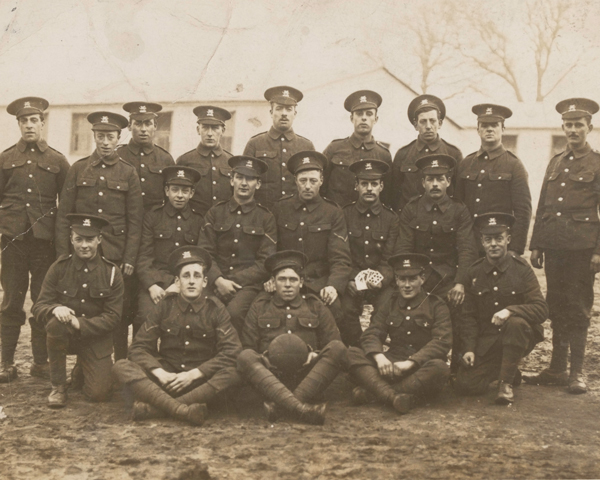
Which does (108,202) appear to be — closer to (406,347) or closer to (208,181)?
(208,181)

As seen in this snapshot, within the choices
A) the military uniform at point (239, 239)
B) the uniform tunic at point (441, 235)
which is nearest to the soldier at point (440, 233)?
the uniform tunic at point (441, 235)

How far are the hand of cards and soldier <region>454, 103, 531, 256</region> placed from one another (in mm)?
961

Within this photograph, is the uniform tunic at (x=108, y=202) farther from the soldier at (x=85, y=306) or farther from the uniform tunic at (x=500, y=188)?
the uniform tunic at (x=500, y=188)

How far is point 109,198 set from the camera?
18.5 feet

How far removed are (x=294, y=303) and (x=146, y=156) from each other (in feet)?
6.77

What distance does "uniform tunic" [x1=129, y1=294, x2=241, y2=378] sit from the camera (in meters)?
4.89

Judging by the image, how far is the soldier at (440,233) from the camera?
18.3ft

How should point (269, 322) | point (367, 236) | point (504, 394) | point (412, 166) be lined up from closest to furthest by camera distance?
point (504, 394)
point (269, 322)
point (367, 236)
point (412, 166)

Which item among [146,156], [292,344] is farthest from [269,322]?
[146,156]

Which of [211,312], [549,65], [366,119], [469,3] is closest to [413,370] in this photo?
[211,312]

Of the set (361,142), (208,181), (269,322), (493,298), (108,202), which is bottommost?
(269,322)

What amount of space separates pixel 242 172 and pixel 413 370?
217cm

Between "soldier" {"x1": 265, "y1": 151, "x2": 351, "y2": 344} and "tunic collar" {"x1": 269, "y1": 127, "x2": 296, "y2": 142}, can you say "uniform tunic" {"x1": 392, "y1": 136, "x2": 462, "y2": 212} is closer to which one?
"soldier" {"x1": 265, "y1": 151, "x2": 351, "y2": 344}

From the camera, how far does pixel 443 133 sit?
53.9 feet
